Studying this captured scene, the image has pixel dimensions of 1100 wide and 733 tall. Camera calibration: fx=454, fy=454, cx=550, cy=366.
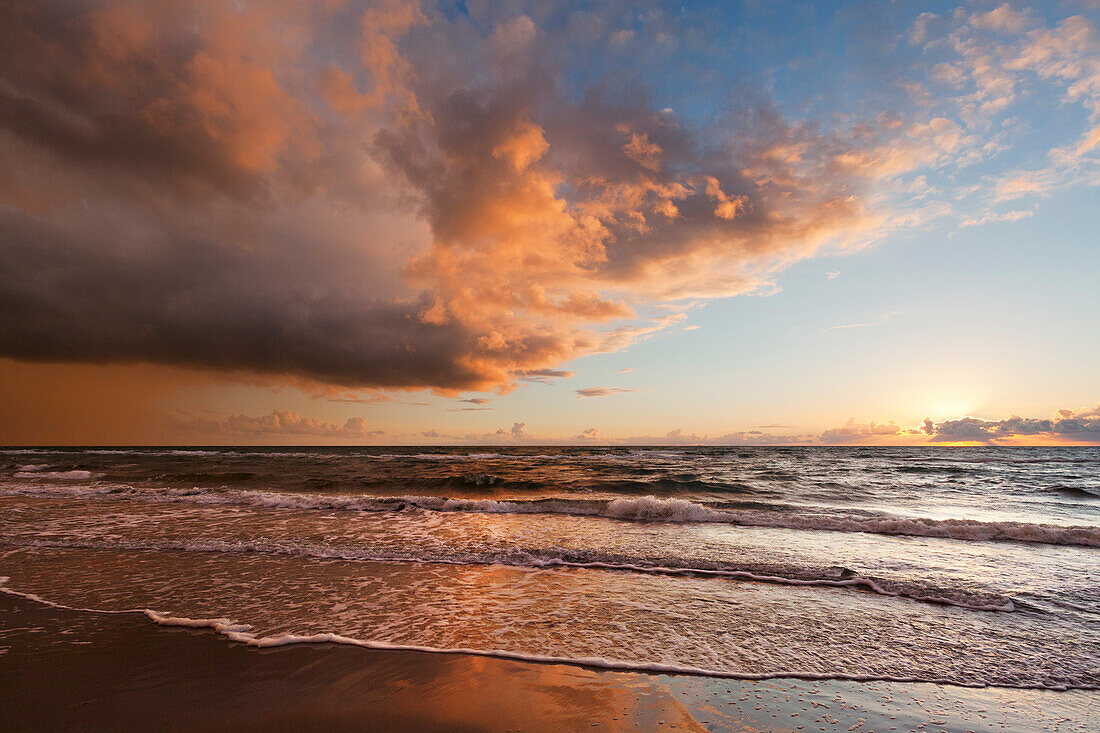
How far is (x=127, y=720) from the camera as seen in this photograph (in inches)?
149

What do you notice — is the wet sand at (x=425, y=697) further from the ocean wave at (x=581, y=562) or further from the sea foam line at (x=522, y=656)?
the ocean wave at (x=581, y=562)

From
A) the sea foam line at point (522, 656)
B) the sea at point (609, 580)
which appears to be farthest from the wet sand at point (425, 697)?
the sea at point (609, 580)

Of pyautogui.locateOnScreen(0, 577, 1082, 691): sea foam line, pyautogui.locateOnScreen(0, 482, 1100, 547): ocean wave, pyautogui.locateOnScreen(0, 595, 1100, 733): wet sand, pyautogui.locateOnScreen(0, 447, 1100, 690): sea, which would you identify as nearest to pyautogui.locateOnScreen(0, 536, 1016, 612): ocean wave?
pyautogui.locateOnScreen(0, 447, 1100, 690): sea

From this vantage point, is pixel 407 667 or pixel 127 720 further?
pixel 407 667

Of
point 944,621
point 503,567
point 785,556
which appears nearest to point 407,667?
point 503,567

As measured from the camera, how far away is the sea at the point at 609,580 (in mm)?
5234

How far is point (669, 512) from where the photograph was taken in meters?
14.8

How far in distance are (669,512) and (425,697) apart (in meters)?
11.8

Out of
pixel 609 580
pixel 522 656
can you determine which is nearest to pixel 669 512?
pixel 609 580

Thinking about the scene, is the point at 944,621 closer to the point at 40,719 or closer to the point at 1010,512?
the point at 40,719

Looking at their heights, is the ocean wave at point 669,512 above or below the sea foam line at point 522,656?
below

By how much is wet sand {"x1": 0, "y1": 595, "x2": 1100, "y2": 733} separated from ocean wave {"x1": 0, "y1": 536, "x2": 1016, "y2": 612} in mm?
2898

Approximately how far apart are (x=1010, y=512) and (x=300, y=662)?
74.7ft

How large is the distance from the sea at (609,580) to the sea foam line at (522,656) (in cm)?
3
